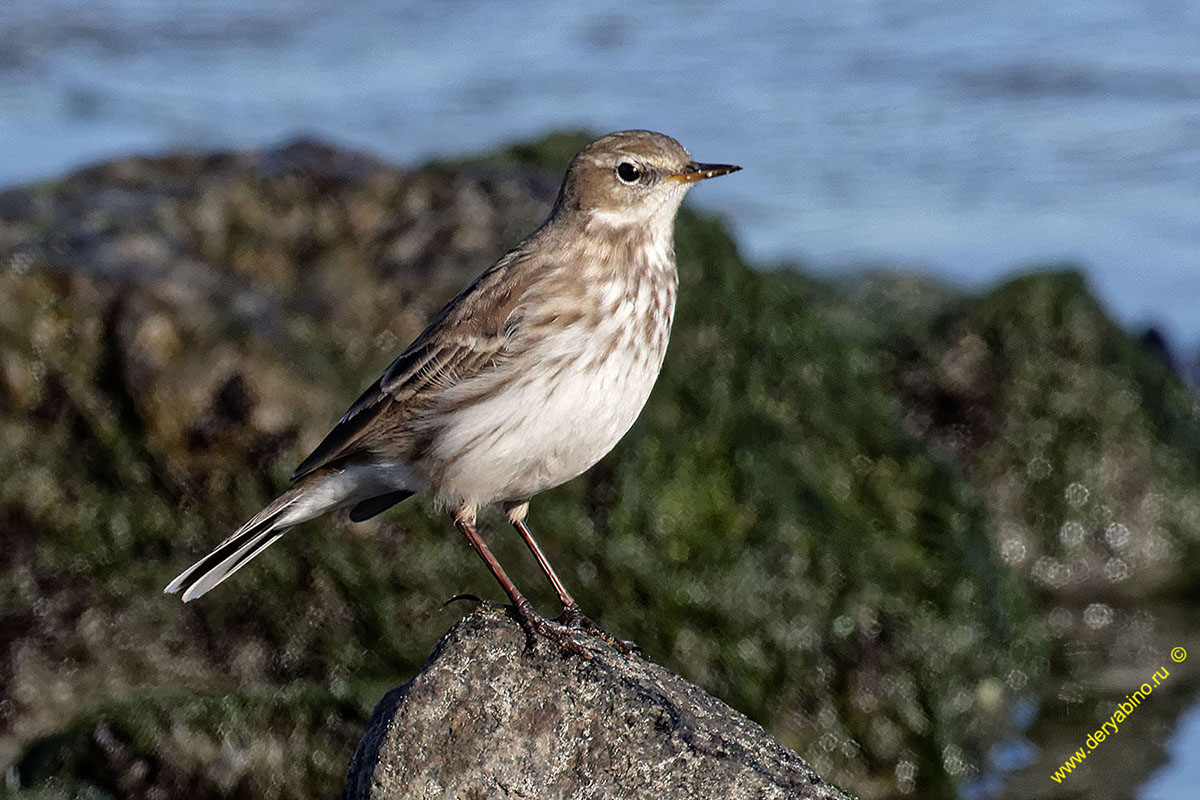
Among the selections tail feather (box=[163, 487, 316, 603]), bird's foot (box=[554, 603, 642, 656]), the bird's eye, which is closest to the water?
the bird's eye

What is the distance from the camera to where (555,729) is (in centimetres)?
538

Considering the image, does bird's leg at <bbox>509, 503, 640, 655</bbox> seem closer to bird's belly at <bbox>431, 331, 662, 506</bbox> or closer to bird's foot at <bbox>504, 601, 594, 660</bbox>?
bird's foot at <bbox>504, 601, 594, 660</bbox>

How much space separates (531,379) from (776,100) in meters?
12.8


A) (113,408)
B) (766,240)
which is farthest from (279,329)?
(766,240)

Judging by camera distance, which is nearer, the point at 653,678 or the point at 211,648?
the point at 653,678

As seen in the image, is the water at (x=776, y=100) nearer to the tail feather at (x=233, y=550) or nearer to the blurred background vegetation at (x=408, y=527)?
the blurred background vegetation at (x=408, y=527)

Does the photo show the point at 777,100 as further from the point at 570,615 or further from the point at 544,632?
the point at 544,632

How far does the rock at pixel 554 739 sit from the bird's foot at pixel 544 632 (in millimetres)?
83

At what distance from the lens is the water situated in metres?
15.1

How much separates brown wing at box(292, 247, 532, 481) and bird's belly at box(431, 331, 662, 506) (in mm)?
178

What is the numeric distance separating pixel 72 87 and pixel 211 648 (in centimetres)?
1165

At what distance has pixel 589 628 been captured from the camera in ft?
20.6

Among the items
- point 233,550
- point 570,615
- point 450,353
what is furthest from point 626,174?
point 233,550

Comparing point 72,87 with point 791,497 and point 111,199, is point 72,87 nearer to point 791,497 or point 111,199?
point 111,199
